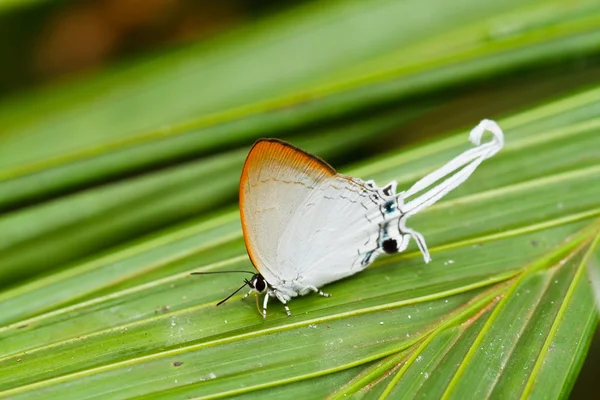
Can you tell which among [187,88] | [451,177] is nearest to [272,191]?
[451,177]

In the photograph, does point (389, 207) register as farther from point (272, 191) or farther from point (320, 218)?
point (272, 191)

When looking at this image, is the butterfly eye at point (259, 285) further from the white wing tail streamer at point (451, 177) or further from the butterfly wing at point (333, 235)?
the white wing tail streamer at point (451, 177)

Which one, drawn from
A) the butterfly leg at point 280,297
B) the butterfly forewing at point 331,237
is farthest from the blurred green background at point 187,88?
the butterfly leg at point 280,297

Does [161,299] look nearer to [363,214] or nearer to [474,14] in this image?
[363,214]

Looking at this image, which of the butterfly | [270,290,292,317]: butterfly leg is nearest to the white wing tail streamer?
the butterfly

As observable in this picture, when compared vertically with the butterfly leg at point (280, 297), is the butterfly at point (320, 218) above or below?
above

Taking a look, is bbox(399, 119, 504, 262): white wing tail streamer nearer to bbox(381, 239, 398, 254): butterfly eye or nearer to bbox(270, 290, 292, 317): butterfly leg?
bbox(381, 239, 398, 254): butterfly eye
